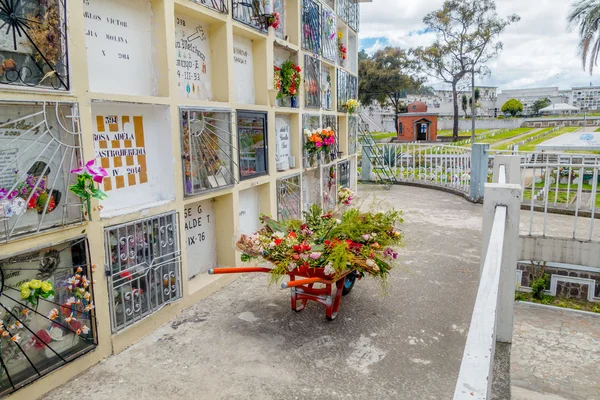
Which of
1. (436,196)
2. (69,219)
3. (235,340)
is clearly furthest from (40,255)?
(436,196)

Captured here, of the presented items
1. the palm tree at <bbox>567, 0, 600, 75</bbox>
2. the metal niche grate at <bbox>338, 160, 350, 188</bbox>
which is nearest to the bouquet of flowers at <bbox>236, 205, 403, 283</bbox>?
the metal niche grate at <bbox>338, 160, 350, 188</bbox>

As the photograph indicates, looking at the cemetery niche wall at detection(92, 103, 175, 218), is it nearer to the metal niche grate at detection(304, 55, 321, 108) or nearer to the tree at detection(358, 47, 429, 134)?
the metal niche grate at detection(304, 55, 321, 108)

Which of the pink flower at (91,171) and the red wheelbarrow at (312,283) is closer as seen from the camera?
the pink flower at (91,171)

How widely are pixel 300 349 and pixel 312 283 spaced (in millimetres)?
518

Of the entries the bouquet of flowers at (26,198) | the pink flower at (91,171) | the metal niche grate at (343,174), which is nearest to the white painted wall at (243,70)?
the pink flower at (91,171)

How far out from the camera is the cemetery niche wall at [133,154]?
3262 mm

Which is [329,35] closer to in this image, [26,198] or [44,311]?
[26,198]

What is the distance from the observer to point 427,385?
2807mm

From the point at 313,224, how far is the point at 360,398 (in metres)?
1.63

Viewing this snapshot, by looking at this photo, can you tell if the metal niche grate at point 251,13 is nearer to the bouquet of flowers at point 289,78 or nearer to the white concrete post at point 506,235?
the bouquet of flowers at point 289,78

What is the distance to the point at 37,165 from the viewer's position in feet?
8.58

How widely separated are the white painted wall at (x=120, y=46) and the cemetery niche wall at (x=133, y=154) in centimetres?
17

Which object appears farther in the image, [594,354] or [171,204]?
[594,354]

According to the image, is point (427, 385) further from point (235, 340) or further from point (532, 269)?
point (532, 269)
